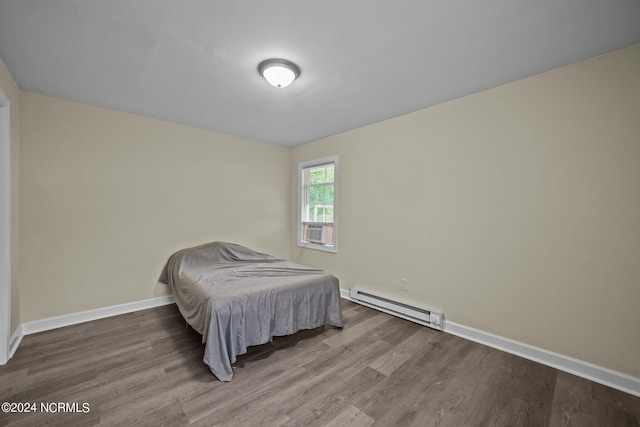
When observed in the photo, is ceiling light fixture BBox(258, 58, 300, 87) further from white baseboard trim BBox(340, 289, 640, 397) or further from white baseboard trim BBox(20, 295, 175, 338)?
white baseboard trim BBox(20, 295, 175, 338)

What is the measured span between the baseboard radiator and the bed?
0.79 meters

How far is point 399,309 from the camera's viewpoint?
3180mm

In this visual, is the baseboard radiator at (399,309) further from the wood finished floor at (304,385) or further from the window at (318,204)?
the window at (318,204)

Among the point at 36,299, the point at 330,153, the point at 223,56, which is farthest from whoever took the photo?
the point at 330,153

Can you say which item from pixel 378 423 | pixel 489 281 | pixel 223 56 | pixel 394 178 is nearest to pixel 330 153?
pixel 394 178

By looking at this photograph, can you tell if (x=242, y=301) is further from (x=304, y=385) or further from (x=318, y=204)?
(x=318, y=204)

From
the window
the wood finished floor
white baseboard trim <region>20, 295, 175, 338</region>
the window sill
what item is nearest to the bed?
the wood finished floor

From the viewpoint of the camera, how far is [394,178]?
338 cm

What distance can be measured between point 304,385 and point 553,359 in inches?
84.5

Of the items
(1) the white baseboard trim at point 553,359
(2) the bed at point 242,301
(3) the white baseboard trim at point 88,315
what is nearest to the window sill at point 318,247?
(2) the bed at point 242,301

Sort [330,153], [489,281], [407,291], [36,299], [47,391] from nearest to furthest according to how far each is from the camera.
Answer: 1. [47,391]
2. [489,281]
3. [36,299]
4. [407,291]
5. [330,153]

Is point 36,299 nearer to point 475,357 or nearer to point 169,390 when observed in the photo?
point 169,390

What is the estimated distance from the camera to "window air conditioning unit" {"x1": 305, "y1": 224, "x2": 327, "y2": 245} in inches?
172

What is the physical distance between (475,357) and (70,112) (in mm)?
4943
